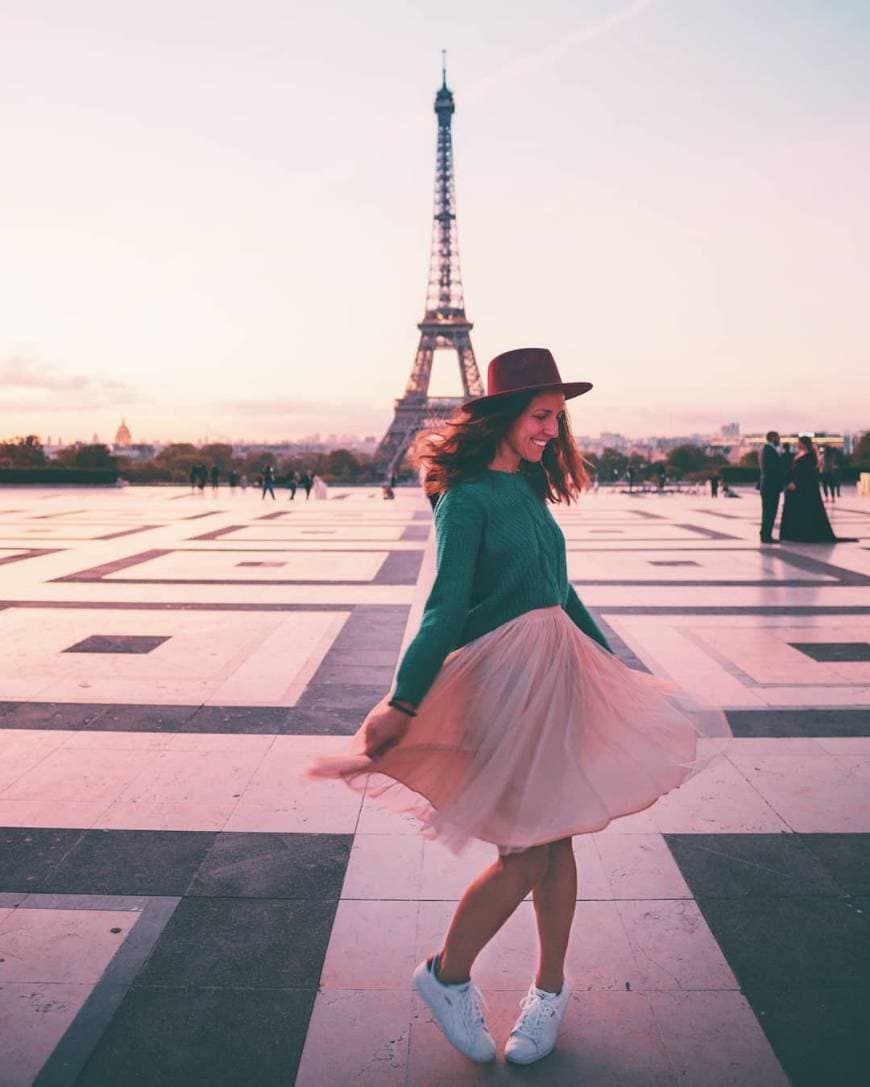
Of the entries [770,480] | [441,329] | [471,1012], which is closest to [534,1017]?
[471,1012]

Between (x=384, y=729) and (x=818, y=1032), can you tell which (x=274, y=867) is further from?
(x=818, y=1032)

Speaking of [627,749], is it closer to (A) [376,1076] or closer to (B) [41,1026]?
(A) [376,1076]

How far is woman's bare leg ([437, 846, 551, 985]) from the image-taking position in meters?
2.14

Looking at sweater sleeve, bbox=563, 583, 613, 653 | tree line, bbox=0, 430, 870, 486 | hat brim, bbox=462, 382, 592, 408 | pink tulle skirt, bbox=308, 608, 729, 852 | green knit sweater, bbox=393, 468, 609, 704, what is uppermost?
hat brim, bbox=462, 382, 592, 408

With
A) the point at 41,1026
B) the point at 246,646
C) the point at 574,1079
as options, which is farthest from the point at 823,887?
the point at 246,646

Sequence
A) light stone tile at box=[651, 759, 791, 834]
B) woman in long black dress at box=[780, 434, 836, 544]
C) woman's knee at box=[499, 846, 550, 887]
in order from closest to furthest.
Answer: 1. woman's knee at box=[499, 846, 550, 887]
2. light stone tile at box=[651, 759, 791, 834]
3. woman in long black dress at box=[780, 434, 836, 544]

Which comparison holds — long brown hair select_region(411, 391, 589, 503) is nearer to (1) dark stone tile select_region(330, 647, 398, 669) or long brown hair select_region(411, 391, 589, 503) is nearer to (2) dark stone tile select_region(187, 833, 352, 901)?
(2) dark stone tile select_region(187, 833, 352, 901)

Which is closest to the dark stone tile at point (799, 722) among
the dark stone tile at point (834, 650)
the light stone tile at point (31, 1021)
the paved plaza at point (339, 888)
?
the paved plaza at point (339, 888)

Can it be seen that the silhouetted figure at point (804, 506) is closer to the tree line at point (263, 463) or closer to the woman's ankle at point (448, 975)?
the woman's ankle at point (448, 975)

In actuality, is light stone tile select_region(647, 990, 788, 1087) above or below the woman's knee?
below

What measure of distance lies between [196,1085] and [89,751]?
7.93 feet

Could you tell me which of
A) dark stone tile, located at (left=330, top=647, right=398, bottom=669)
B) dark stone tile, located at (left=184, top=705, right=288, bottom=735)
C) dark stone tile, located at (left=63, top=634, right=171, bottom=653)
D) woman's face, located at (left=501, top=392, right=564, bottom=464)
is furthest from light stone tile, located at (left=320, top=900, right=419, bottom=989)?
dark stone tile, located at (left=63, top=634, right=171, bottom=653)

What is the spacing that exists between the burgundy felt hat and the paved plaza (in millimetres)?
958

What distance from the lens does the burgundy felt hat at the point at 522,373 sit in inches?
88.9
